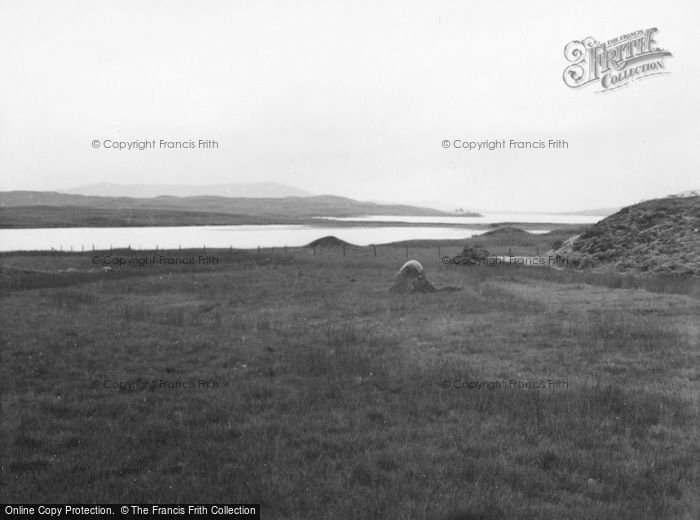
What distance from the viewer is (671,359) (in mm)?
15477

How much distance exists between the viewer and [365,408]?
11781mm

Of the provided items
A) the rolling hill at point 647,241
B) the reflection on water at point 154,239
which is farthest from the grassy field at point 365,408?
the reflection on water at point 154,239

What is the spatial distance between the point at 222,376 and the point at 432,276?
25.3 meters

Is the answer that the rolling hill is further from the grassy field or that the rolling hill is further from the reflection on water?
the reflection on water

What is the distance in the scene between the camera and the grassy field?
26.8 ft

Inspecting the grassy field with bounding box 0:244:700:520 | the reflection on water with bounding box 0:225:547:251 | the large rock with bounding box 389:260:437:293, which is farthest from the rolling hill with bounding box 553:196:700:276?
the reflection on water with bounding box 0:225:547:251

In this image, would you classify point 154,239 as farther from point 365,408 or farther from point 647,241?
point 365,408

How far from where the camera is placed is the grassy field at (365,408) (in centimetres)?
818

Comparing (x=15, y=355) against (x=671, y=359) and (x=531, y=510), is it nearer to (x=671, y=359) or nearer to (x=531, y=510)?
(x=531, y=510)

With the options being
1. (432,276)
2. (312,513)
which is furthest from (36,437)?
(432,276)

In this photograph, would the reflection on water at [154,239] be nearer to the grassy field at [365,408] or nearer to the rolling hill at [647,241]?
the rolling hill at [647,241]

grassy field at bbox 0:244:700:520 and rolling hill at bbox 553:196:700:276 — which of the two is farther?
rolling hill at bbox 553:196:700:276

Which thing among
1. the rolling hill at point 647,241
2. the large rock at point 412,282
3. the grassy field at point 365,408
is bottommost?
the grassy field at point 365,408

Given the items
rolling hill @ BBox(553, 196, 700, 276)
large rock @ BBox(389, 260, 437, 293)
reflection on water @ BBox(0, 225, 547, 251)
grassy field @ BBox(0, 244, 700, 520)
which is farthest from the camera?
reflection on water @ BBox(0, 225, 547, 251)
